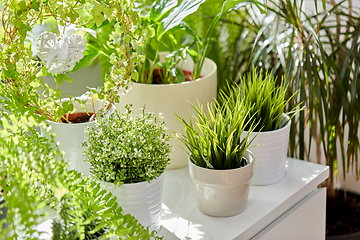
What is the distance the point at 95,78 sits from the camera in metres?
1.10

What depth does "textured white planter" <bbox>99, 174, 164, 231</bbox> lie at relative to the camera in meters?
0.55

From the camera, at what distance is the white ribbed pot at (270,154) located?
0.71 m

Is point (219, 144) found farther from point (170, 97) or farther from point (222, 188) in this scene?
point (170, 97)

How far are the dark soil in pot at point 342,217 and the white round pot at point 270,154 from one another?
0.60 meters

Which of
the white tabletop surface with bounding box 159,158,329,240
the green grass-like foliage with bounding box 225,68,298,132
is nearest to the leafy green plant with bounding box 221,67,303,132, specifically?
the green grass-like foliage with bounding box 225,68,298,132

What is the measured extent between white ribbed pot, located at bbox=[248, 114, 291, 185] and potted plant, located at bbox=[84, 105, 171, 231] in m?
0.21

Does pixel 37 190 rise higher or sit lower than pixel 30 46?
lower

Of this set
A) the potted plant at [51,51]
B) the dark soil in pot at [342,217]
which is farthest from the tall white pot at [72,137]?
the dark soil in pot at [342,217]

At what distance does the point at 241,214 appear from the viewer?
Answer: 0.66 m

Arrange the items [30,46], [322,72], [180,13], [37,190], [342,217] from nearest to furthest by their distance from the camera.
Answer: [37,190]
[30,46]
[180,13]
[322,72]
[342,217]

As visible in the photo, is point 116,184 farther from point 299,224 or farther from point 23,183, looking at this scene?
point 299,224

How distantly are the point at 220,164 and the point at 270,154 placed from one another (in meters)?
0.15

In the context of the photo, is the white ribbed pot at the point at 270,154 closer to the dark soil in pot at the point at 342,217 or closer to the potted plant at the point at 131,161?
the potted plant at the point at 131,161

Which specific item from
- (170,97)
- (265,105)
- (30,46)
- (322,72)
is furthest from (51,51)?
(322,72)
